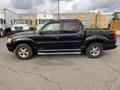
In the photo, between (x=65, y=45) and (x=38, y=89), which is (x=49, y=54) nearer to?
(x=65, y=45)

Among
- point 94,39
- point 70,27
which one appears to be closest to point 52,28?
point 70,27

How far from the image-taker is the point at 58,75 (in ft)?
14.9

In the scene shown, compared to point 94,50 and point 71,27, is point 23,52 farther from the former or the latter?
point 94,50

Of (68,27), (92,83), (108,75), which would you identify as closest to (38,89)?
(92,83)

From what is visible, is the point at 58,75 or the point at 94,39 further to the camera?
the point at 94,39

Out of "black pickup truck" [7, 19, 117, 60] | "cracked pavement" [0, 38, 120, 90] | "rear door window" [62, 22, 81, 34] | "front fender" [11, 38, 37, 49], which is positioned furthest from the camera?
"rear door window" [62, 22, 81, 34]

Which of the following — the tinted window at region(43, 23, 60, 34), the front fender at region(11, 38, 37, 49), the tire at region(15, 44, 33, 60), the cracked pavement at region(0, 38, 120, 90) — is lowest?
the cracked pavement at region(0, 38, 120, 90)

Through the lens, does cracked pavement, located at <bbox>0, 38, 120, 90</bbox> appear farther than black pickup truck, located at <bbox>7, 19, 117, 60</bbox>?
No

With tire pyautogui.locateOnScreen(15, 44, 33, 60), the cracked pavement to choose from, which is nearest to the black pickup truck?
tire pyautogui.locateOnScreen(15, 44, 33, 60)

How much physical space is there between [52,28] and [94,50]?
2220 mm

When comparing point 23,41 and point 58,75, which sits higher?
point 23,41

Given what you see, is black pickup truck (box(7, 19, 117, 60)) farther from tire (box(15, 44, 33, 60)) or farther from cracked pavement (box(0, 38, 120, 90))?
cracked pavement (box(0, 38, 120, 90))

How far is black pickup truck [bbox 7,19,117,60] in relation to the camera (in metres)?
6.32

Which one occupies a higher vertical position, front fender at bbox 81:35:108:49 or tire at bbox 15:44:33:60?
front fender at bbox 81:35:108:49
